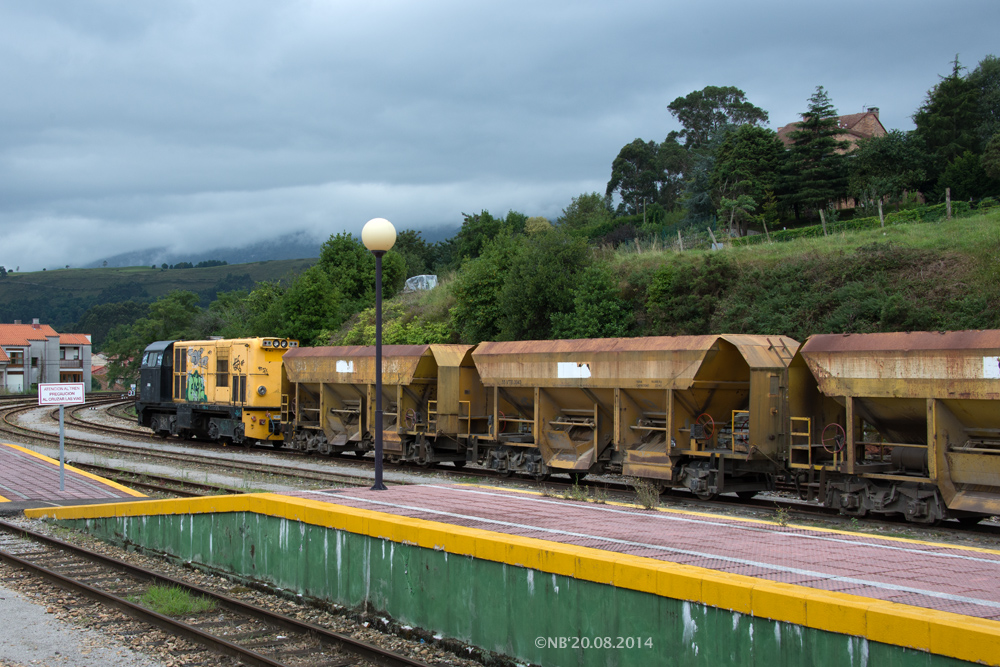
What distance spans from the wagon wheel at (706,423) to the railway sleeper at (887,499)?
97.5 inches

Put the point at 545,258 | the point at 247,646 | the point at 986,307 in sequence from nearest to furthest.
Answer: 1. the point at 247,646
2. the point at 986,307
3. the point at 545,258

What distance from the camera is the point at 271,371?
88.2ft

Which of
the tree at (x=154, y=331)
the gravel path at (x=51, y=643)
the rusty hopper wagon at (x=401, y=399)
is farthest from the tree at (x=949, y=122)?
the tree at (x=154, y=331)

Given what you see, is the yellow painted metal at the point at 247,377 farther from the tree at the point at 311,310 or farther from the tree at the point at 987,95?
the tree at the point at 987,95

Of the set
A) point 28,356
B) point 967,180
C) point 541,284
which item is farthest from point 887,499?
point 28,356

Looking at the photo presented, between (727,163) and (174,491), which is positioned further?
(727,163)

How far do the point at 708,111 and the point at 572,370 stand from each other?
8877cm

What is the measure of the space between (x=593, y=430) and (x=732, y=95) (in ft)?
294

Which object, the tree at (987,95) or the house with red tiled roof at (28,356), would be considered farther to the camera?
the house with red tiled roof at (28,356)

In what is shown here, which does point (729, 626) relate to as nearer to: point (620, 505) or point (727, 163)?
point (620, 505)

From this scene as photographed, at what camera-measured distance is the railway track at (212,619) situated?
7.15 meters

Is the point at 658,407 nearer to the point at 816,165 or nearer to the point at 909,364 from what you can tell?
the point at 909,364

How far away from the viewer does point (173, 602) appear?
344 inches

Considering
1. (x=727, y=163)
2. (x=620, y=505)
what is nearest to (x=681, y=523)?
(x=620, y=505)
